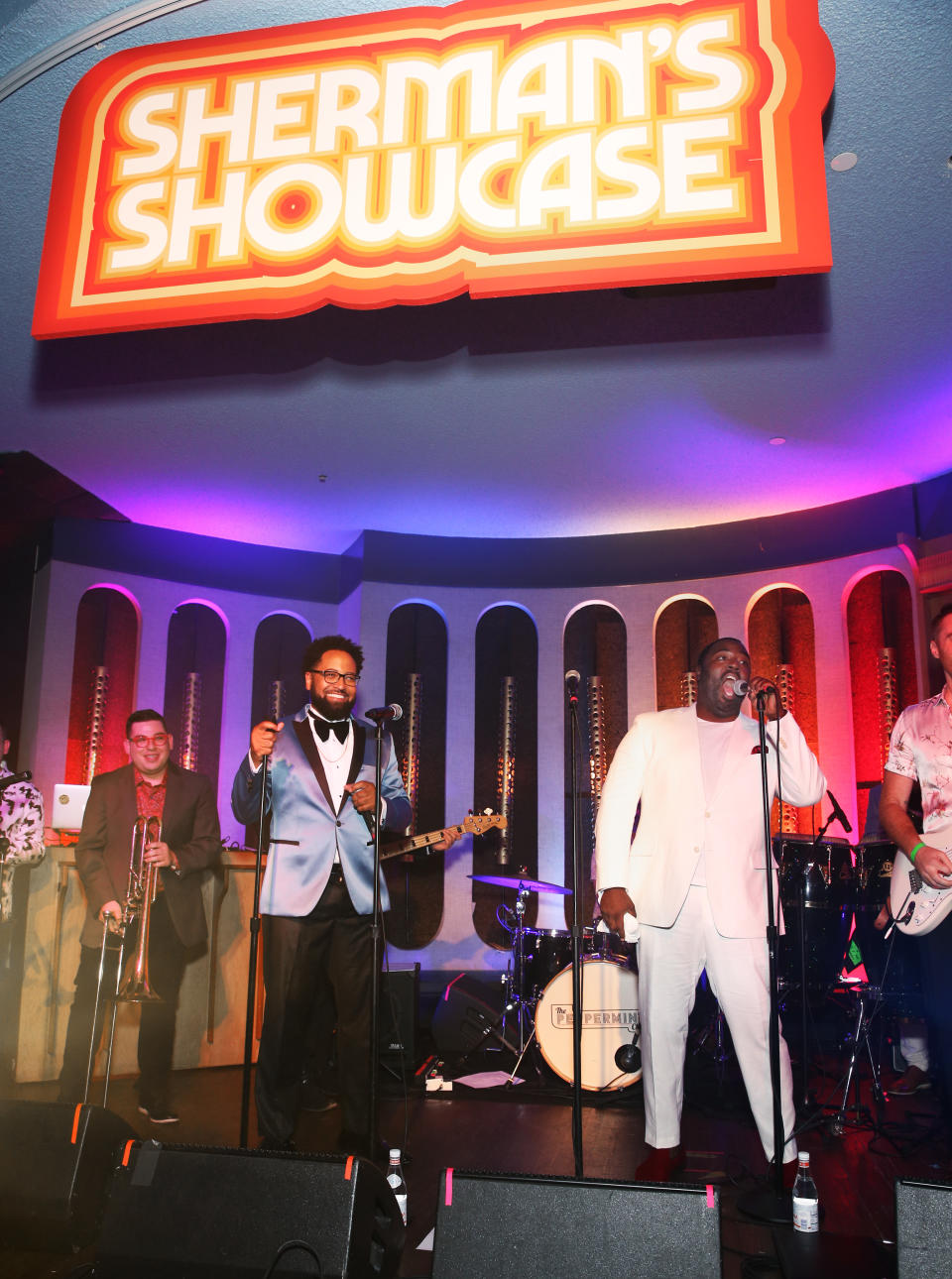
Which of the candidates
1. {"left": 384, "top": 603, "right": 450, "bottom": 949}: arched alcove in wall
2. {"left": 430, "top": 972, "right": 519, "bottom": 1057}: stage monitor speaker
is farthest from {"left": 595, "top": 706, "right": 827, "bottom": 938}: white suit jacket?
{"left": 384, "top": 603, "right": 450, "bottom": 949}: arched alcove in wall

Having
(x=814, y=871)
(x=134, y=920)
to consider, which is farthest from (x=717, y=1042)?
(x=134, y=920)

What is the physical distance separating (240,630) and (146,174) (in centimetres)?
687

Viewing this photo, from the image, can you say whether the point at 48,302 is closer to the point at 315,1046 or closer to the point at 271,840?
the point at 271,840

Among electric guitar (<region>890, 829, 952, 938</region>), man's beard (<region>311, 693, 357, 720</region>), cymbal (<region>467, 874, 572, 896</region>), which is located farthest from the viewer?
cymbal (<region>467, 874, 572, 896</region>)

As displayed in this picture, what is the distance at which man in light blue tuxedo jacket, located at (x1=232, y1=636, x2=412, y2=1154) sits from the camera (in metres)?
4.27

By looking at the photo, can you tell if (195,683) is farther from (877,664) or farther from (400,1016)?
(877,664)

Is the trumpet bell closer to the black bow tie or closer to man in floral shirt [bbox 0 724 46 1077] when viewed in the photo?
man in floral shirt [bbox 0 724 46 1077]

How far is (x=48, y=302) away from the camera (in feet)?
10.1

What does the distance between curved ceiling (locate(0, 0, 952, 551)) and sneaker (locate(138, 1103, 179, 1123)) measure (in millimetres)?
4242

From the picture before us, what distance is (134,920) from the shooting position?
16.8 ft

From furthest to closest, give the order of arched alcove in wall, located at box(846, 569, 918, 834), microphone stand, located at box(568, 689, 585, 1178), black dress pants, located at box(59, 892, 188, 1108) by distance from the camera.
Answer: arched alcove in wall, located at box(846, 569, 918, 834) < black dress pants, located at box(59, 892, 188, 1108) < microphone stand, located at box(568, 689, 585, 1178)

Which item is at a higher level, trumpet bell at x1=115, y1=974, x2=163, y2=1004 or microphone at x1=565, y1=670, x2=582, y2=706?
microphone at x1=565, y1=670, x2=582, y2=706

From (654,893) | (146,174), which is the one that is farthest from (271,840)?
(146,174)

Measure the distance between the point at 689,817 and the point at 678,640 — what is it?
5.48m
